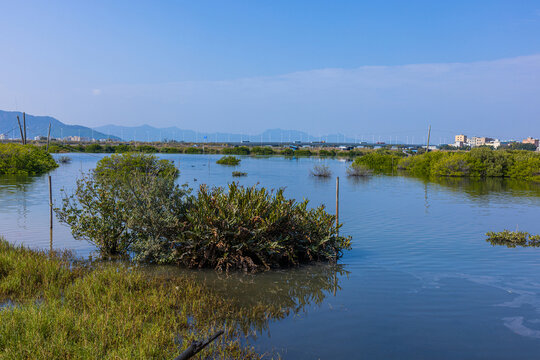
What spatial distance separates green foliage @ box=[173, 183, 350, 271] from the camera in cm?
943

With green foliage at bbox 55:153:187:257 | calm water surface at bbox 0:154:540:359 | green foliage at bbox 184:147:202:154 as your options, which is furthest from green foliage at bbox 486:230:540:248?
green foliage at bbox 184:147:202:154

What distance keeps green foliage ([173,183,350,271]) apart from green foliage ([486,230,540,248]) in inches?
275

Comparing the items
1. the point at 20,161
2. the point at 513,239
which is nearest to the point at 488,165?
the point at 513,239

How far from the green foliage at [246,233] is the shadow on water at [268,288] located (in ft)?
0.98

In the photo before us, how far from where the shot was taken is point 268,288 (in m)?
8.84

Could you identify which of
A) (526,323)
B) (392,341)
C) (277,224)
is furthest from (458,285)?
(277,224)

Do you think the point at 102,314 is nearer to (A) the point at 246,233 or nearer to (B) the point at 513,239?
(A) the point at 246,233

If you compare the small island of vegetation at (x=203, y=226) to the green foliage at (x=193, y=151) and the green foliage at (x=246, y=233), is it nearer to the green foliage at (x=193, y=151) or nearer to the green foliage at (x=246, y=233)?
the green foliage at (x=246, y=233)

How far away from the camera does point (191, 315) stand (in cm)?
688

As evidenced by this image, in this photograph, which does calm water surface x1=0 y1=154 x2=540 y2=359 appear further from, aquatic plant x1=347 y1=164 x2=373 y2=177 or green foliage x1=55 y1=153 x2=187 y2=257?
aquatic plant x1=347 y1=164 x2=373 y2=177

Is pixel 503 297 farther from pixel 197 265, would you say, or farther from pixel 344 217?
pixel 344 217

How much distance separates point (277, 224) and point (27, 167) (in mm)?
36399

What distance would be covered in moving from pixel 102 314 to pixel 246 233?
3.96 meters

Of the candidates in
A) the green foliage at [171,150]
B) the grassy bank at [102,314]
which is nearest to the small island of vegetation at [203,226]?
the grassy bank at [102,314]
